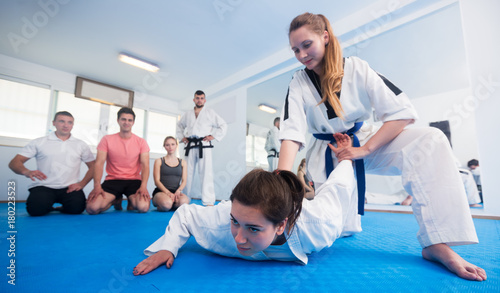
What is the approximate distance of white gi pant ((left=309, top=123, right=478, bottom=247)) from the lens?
106 centimetres

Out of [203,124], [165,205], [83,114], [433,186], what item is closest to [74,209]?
[165,205]

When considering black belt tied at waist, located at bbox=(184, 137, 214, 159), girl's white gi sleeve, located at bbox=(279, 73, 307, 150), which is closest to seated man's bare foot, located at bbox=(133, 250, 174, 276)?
girl's white gi sleeve, located at bbox=(279, 73, 307, 150)

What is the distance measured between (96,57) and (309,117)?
541 cm

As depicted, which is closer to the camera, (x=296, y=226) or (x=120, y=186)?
(x=296, y=226)

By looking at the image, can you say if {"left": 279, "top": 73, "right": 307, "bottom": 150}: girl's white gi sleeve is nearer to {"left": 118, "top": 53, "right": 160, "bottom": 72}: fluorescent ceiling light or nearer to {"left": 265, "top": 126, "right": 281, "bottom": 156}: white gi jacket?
{"left": 265, "top": 126, "right": 281, "bottom": 156}: white gi jacket

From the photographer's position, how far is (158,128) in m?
7.61

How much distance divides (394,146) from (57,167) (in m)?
3.83

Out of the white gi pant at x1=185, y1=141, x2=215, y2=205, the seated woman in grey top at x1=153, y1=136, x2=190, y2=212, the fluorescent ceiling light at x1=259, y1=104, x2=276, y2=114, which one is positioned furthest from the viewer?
the fluorescent ceiling light at x1=259, y1=104, x2=276, y2=114

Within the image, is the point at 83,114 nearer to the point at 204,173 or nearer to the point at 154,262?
the point at 204,173

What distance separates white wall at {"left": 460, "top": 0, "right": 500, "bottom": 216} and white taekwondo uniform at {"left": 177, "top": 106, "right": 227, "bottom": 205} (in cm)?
366

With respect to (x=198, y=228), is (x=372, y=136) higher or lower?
higher

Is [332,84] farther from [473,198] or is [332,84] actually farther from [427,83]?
[427,83]

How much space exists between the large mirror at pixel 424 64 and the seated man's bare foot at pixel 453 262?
3.35 meters

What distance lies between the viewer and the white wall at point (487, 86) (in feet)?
8.97
